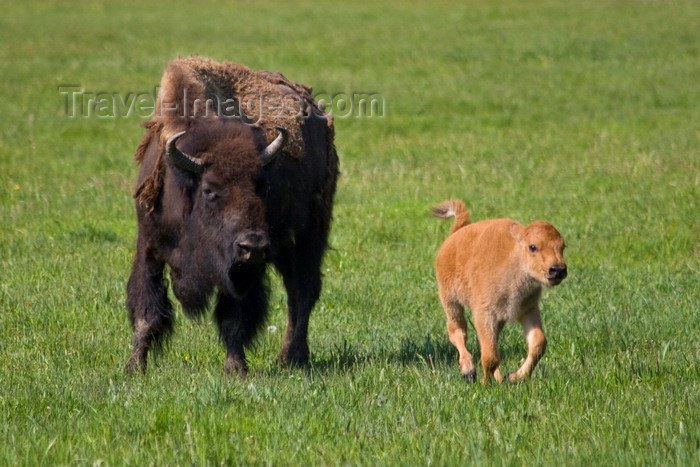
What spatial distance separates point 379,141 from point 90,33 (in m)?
14.5

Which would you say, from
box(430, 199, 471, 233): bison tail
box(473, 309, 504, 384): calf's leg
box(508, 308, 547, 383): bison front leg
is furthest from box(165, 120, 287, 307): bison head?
box(508, 308, 547, 383): bison front leg

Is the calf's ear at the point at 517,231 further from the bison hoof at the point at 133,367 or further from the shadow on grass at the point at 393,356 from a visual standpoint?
the bison hoof at the point at 133,367

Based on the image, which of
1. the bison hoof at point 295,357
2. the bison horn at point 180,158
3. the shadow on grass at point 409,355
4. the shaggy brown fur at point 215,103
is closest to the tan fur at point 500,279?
the shadow on grass at point 409,355

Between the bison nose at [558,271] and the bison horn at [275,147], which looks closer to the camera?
the bison nose at [558,271]

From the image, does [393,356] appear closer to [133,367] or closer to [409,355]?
[409,355]

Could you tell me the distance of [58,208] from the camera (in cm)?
1182

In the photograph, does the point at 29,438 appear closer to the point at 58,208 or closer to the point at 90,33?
the point at 58,208

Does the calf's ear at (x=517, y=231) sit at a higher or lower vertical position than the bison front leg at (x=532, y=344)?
higher

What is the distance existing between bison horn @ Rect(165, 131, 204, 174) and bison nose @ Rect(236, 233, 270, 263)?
26.1 inches

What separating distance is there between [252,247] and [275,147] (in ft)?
2.85

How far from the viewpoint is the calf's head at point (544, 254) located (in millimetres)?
5418

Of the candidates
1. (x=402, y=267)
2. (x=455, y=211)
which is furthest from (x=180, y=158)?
(x=402, y=267)

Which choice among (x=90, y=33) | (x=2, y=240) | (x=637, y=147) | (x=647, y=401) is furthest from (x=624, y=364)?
(x=90, y=33)

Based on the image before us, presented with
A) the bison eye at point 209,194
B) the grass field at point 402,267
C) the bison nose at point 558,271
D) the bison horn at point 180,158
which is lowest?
the grass field at point 402,267
